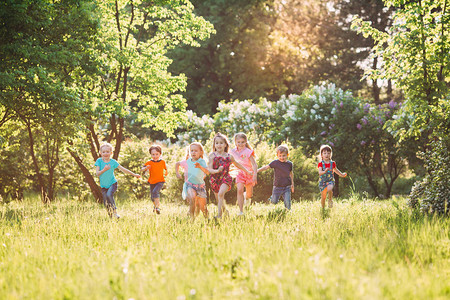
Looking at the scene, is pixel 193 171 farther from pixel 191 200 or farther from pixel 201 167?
pixel 191 200

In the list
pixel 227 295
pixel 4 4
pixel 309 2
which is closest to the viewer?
pixel 227 295

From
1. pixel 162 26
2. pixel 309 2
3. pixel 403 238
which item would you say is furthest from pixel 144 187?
pixel 309 2

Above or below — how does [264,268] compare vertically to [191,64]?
below

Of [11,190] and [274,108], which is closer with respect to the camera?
[11,190]

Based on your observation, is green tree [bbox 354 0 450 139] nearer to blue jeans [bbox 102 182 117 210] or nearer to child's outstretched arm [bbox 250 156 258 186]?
child's outstretched arm [bbox 250 156 258 186]

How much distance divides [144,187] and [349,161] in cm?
776

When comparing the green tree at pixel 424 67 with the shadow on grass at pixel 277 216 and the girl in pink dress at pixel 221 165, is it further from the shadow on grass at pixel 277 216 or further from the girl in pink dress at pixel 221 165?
the girl in pink dress at pixel 221 165

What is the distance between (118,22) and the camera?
1173 cm

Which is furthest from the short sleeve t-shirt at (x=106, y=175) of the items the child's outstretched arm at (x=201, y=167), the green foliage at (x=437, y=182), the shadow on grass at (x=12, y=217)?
the green foliage at (x=437, y=182)

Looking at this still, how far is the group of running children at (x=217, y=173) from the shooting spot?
7578 millimetres

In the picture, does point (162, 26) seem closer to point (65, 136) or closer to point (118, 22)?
point (118, 22)

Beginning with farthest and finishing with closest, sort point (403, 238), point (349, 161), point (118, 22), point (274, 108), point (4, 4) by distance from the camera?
point (274, 108)
point (349, 161)
point (118, 22)
point (4, 4)
point (403, 238)

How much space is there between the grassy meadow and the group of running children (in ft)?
5.39

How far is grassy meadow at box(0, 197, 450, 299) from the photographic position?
333 cm
